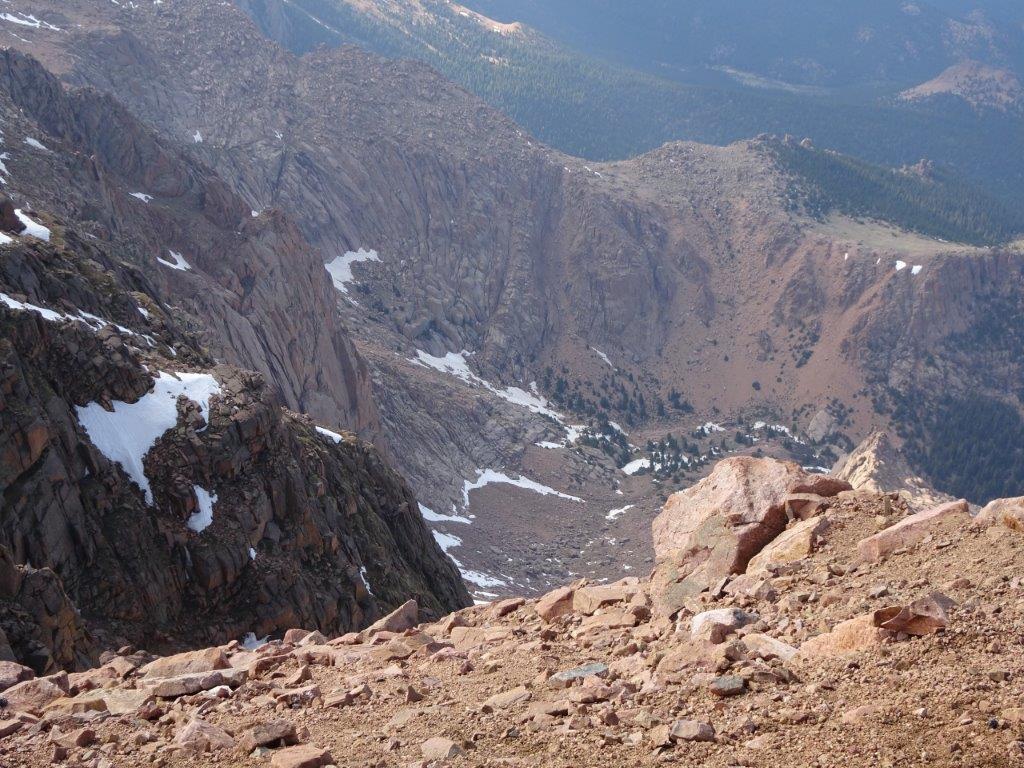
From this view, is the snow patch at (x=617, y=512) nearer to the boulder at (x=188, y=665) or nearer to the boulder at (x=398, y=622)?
the boulder at (x=398, y=622)

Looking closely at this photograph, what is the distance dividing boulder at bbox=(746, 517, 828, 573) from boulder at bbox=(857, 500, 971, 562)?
888 millimetres

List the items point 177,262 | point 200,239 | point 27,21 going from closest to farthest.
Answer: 1. point 177,262
2. point 200,239
3. point 27,21

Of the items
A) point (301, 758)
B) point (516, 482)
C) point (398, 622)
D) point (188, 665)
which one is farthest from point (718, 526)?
point (516, 482)

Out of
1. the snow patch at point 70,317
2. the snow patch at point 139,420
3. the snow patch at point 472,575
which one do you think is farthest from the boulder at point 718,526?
the snow patch at point 472,575

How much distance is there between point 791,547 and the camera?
1773 cm

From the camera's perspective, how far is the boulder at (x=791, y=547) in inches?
690

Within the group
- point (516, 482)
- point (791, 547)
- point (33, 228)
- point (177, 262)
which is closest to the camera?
point (791, 547)

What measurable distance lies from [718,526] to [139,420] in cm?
2124

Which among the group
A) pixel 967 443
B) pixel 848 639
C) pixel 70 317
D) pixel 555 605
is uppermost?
pixel 70 317

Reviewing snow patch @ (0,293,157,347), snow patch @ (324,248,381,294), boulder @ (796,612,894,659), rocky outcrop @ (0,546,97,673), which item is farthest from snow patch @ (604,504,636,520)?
boulder @ (796,612,894,659)

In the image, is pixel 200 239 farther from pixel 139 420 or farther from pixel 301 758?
pixel 301 758

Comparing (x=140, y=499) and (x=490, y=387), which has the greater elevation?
(x=140, y=499)

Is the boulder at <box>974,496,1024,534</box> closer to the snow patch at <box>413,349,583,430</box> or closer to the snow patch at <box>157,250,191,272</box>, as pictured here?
the snow patch at <box>157,250,191,272</box>

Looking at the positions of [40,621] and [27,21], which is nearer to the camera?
[40,621]
